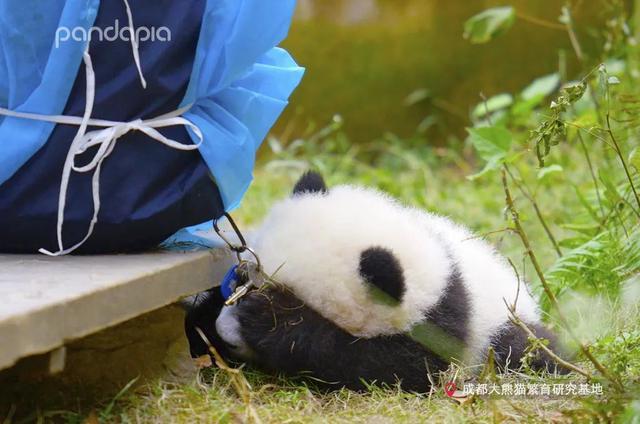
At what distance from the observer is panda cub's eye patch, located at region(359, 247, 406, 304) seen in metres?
1.80

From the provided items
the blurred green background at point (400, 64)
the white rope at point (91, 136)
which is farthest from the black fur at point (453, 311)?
the blurred green background at point (400, 64)

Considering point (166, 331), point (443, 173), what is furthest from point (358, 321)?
point (443, 173)

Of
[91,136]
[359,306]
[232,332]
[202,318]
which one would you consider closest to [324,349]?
[359,306]

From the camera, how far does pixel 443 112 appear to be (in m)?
5.88

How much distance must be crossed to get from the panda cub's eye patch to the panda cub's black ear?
0.32 m

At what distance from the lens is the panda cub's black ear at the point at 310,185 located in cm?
210

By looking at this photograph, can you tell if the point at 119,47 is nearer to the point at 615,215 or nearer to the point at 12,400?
the point at 12,400

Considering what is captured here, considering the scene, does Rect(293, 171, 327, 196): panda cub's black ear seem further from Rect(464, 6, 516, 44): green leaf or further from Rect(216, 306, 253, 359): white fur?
Rect(464, 6, 516, 44): green leaf

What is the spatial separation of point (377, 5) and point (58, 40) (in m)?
4.28

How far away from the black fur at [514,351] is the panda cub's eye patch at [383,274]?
335 millimetres

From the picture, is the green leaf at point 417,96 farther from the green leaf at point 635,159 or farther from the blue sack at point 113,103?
the blue sack at point 113,103

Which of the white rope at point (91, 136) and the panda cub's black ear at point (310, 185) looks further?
the panda cub's black ear at point (310, 185)

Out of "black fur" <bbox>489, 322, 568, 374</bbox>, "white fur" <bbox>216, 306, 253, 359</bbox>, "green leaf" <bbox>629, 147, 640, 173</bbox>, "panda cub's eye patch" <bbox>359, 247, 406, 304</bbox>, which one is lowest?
"white fur" <bbox>216, 306, 253, 359</bbox>

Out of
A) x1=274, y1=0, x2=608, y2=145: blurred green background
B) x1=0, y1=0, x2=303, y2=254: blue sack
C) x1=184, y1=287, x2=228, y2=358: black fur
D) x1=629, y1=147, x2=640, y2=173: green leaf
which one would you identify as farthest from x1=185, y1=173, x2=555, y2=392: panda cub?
x1=274, y1=0, x2=608, y2=145: blurred green background
